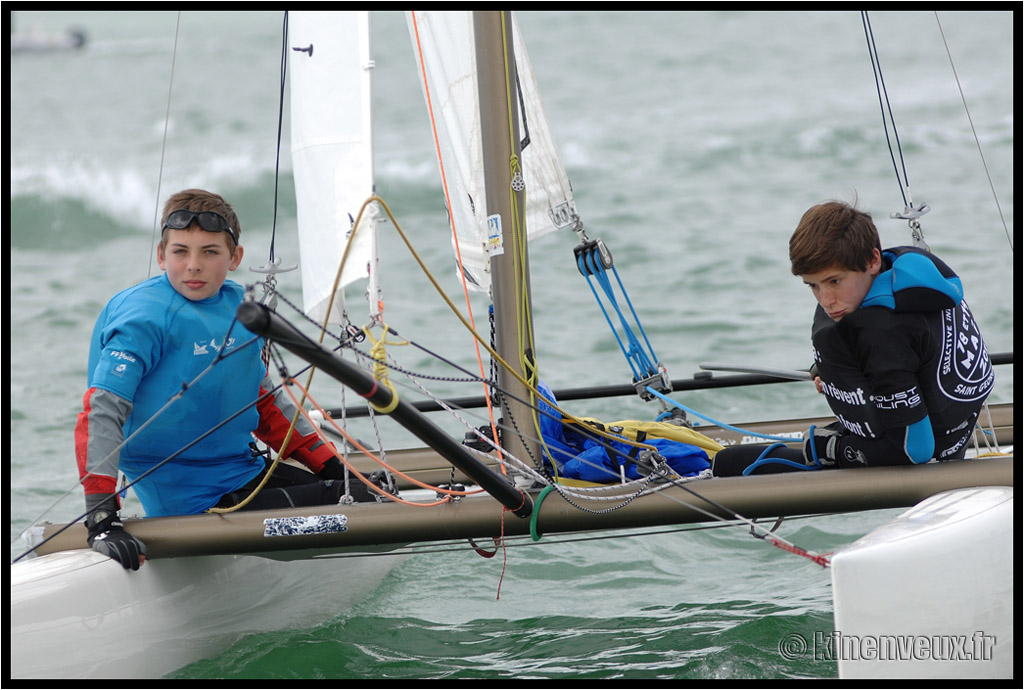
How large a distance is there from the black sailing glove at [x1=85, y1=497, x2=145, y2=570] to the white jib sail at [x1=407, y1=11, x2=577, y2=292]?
1.02m

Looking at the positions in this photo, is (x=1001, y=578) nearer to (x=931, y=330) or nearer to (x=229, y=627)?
(x=931, y=330)

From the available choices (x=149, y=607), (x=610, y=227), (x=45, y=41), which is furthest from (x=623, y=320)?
(x=45, y=41)

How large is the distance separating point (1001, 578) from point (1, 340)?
216cm

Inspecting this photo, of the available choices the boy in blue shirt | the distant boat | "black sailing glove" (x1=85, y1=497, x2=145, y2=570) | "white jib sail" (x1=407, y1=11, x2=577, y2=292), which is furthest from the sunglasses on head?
the distant boat

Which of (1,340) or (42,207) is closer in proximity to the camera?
(1,340)

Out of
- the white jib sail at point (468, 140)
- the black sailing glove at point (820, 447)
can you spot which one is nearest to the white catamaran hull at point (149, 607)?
the white jib sail at point (468, 140)

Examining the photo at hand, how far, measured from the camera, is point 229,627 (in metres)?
2.76

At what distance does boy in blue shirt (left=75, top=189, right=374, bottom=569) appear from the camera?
2270 mm

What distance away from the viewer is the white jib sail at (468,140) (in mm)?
2879

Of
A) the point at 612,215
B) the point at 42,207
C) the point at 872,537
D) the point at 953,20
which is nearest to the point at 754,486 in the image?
the point at 872,537

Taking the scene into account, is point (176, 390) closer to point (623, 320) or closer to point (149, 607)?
point (149, 607)

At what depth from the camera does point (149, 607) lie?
8.16ft

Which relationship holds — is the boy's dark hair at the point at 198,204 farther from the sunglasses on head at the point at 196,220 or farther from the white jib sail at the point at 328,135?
the white jib sail at the point at 328,135

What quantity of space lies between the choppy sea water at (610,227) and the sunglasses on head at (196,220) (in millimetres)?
815
